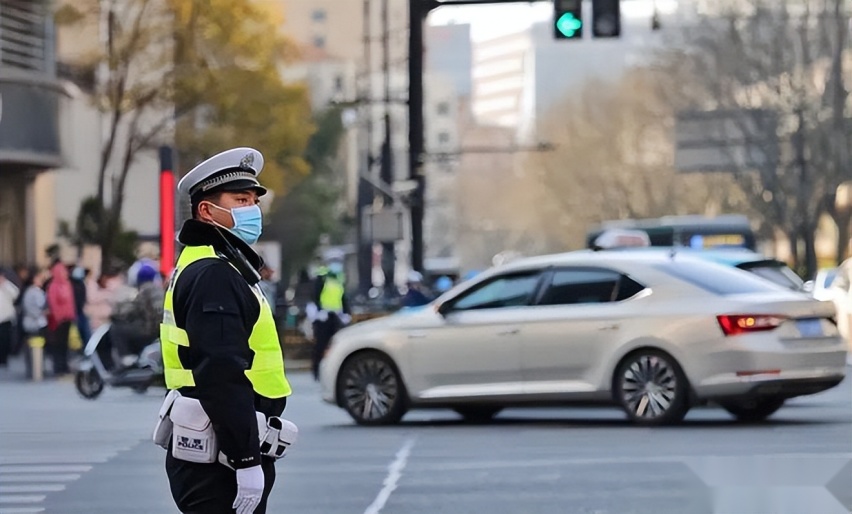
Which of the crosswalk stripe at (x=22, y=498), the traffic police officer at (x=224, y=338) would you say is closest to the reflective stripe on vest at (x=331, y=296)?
the crosswalk stripe at (x=22, y=498)

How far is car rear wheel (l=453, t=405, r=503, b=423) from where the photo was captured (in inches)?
696

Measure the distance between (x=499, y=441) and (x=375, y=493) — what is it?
11.8 ft

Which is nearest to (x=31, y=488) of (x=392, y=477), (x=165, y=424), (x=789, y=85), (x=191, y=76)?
(x=392, y=477)

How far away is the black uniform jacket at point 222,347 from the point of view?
18.8 feet

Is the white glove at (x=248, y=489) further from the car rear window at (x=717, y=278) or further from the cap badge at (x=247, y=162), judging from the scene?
the car rear window at (x=717, y=278)

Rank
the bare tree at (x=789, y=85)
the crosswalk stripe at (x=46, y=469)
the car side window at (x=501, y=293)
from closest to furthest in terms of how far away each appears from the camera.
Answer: the crosswalk stripe at (x=46, y=469) < the car side window at (x=501, y=293) < the bare tree at (x=789, y=85)

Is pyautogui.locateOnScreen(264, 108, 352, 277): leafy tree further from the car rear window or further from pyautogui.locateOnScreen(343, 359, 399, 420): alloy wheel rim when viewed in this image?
the car rear window

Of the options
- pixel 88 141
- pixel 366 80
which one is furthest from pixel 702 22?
pixel 88 141

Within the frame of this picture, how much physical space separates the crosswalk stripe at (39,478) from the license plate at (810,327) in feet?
19.6

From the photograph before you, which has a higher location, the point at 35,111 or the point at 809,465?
the point at 35,111

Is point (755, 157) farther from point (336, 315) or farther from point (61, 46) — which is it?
point (336, 315)

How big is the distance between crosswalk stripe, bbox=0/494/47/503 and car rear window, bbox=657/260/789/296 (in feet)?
20.8

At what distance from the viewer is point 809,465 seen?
11.1 metres

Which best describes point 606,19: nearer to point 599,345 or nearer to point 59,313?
point 599,345
